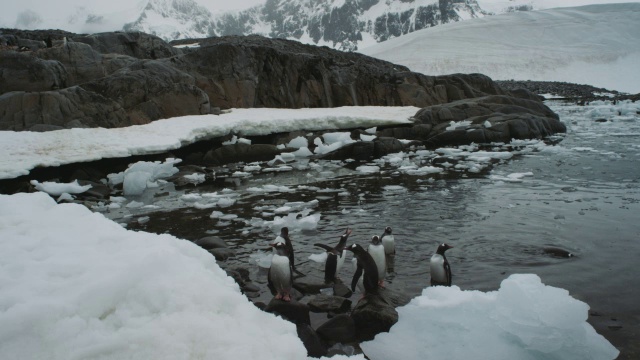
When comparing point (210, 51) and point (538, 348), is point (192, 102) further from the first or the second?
point (538, 348)

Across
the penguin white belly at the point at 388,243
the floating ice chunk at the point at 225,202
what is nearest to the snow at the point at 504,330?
the penguin white belly at the point at 388,243

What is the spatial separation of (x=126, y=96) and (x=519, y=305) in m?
15.1

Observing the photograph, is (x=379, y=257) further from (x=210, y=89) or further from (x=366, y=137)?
(x=210, y=89)

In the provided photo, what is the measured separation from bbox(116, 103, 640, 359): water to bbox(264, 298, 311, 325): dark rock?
749 mm

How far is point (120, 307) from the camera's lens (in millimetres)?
2926

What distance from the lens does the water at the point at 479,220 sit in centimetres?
536

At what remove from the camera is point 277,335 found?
304cm

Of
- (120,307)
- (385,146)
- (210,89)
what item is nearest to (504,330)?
(120,307)

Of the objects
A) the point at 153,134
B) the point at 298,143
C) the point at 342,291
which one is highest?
the point at 153,134

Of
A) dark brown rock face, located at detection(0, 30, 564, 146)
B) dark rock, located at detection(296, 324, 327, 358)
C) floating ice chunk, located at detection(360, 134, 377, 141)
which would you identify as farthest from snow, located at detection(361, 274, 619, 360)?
floating ice chunk, located at detection(360, 134, 377, 141)

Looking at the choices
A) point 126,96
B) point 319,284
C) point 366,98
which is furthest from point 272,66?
point 319,284

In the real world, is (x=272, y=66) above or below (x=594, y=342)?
above

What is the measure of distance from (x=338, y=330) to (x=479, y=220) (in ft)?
14.5

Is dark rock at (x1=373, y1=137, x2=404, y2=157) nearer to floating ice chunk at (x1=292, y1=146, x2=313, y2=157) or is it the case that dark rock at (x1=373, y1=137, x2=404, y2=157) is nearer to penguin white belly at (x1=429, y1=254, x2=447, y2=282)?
floating ice chunk at (x1=292, y1=146, x2=313, y2=157)
